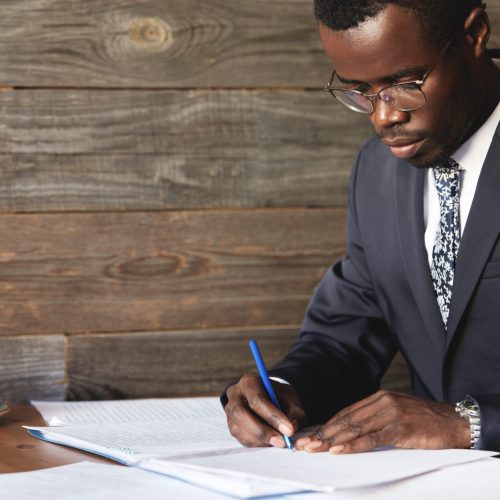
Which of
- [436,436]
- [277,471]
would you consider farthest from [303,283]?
[277,471]

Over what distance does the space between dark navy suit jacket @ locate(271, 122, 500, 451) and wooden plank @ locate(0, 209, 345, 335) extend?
160mm

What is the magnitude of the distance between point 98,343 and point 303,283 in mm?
470

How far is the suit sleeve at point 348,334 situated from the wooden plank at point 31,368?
516mm

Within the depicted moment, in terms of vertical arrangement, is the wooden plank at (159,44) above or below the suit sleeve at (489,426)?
above

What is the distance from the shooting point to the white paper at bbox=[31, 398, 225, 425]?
5.11 ft

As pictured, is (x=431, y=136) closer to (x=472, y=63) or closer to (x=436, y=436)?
(x=472, y=63)

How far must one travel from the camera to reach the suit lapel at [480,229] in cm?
150

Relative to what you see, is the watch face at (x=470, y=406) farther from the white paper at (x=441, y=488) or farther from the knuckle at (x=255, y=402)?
the knuckle at (x=255, y=402)

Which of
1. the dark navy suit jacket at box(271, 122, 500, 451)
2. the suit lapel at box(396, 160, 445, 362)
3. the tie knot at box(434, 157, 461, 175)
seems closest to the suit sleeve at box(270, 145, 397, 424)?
the dark navy suit jacket at box(271, 122, 500, 451)

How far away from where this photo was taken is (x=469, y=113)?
1.50 m

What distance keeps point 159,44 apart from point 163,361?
2.21 ft

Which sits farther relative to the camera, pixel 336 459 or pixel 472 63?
pixel 472 63

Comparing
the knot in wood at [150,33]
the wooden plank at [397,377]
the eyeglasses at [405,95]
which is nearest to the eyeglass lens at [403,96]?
the eyeglasses at [405,95]

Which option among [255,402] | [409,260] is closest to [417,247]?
[409,260]
